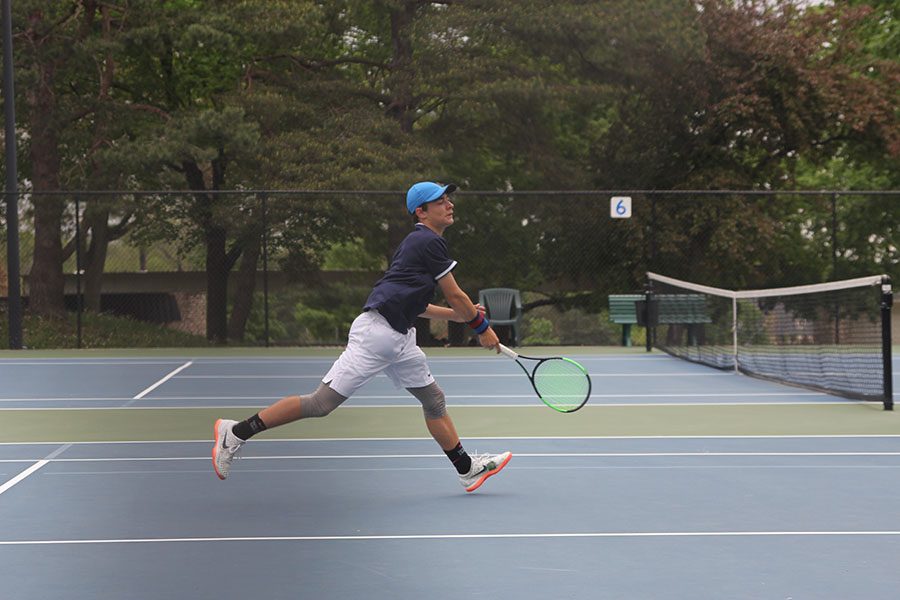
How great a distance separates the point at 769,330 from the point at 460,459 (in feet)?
40.3

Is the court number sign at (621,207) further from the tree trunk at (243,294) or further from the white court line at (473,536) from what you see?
the white court line at (473,536)

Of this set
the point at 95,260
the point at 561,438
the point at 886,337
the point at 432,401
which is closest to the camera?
the point at 432,401

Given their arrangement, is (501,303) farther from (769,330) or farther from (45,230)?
(45,230)

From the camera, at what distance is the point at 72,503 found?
24.4ft

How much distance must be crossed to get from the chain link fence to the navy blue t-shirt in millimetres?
14935

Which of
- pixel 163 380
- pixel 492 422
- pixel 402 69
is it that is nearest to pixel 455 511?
pixel 492 422

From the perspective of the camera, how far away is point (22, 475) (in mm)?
8500

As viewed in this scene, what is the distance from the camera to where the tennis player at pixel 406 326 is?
7332 mm

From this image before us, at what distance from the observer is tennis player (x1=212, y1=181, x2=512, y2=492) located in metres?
7.33

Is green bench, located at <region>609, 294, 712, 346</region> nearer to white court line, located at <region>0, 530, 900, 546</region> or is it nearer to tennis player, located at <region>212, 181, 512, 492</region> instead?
tennis player, located at <region>212, 181, 512, 492</region>

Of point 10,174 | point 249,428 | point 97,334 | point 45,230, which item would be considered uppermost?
point 10,174

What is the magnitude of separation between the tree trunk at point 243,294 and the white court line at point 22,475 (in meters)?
15.4

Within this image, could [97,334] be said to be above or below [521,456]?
above

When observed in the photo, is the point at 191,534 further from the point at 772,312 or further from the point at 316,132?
the point at 316,132
